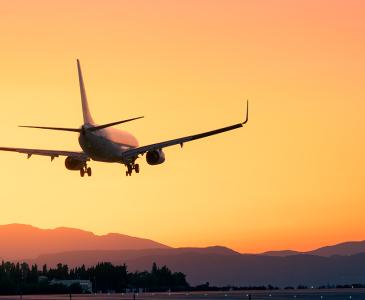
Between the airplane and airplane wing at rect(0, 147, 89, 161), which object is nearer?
the airplane

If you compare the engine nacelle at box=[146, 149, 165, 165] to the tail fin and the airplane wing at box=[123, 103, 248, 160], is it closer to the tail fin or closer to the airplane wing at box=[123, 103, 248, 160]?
the airplane wing at box=[123, 103, 248, 160]

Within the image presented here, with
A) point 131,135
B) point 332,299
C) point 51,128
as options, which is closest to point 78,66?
point 131,135

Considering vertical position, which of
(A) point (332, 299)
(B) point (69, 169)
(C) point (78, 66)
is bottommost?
(A) point (332, 299)

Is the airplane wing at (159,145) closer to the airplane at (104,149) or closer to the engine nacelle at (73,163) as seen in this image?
the airplane at (104,149)

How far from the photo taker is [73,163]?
476 ft

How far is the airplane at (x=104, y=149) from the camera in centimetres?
13938

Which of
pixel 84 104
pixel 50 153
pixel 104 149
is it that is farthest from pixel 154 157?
pixel 50 153

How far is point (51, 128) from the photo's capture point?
128m

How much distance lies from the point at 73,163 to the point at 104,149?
629 centimetres

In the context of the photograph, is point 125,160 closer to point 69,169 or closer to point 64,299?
point 69,169

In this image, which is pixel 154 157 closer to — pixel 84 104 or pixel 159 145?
pixel 159 145

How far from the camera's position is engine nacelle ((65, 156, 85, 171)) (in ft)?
475

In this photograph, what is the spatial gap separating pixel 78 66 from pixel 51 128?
88.1 ft

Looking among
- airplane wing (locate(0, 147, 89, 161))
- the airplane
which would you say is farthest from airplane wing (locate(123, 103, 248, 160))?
airplane wing (locate(0, 147, 89, 161))
